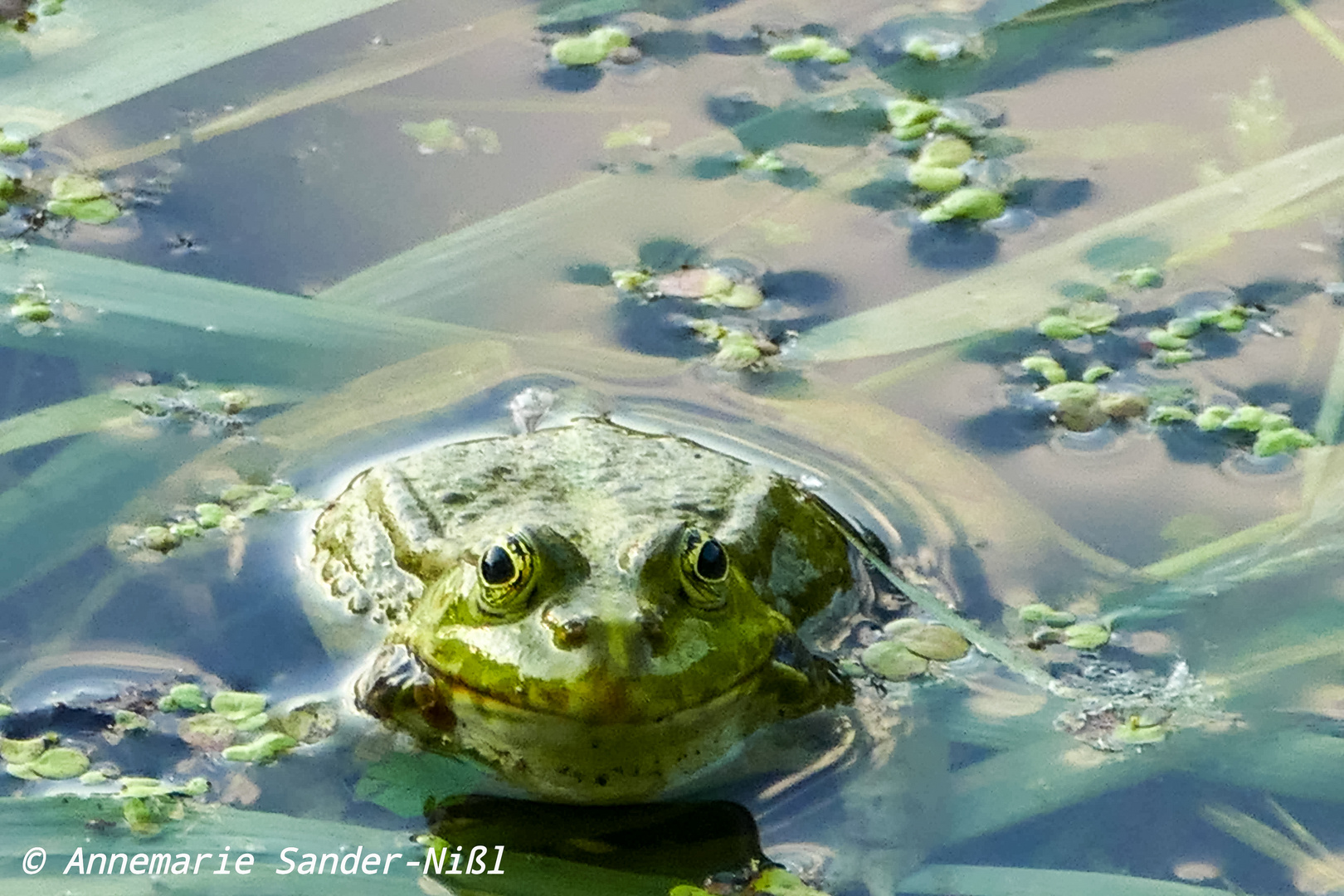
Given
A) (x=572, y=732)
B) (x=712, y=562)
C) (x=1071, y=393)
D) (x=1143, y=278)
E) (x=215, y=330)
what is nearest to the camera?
(x=572, y=732)

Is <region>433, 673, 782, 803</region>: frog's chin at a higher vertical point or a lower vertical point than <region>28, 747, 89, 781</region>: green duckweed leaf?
higher

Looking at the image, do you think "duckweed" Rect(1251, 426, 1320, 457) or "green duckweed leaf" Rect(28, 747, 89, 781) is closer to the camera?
"green duckweed leaf" Rect(28, 747, 89, 781)

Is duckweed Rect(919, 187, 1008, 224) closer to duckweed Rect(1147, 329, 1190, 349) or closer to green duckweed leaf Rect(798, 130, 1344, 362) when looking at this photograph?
green duckweed leaf Rect(798, 130, 1344, 362)

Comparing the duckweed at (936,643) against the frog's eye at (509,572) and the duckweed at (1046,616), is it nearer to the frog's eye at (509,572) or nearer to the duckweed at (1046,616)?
the duckweed at (1046,616)

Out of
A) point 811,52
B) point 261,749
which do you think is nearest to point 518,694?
point 261,749

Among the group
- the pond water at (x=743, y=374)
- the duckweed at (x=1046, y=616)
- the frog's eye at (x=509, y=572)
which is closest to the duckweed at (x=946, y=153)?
the pond water at (x=743, y=374)

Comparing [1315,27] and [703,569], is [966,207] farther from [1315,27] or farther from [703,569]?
[703,569]

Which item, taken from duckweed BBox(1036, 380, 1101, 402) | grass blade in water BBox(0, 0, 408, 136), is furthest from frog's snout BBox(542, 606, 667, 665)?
grass blade in water BBox(0, 0, 408, 136)
